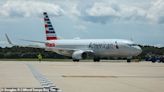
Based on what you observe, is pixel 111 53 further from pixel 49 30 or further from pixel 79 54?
pixel 49 30

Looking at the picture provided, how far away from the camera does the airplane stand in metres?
61.3

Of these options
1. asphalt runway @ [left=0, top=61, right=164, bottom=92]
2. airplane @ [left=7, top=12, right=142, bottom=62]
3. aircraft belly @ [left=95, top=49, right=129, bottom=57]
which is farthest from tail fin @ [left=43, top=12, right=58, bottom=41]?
asphalt runway @ [left=0, top=61, right=164, bottom=92]

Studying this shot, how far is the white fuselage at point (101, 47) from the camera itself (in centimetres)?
6112

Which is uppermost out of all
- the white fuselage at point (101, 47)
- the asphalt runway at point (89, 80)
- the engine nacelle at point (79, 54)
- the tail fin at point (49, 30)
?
the tail fin at point (49, 30)

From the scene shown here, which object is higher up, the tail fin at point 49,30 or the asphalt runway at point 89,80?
the tail fin at point 49,30

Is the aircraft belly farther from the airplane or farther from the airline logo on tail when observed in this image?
the airline logo on tail

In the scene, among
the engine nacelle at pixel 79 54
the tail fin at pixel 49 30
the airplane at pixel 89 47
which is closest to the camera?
the airplane at pixel 89 47

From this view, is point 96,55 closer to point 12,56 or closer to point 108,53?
point 108,53

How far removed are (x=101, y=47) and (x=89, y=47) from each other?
2552 mm

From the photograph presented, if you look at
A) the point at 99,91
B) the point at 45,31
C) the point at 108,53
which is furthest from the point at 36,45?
the point at 99,91

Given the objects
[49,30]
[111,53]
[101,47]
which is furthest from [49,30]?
[111,53]

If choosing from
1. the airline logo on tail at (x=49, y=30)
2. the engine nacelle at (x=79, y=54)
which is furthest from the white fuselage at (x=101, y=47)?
the airline logo on tail at (x=49, y=30)

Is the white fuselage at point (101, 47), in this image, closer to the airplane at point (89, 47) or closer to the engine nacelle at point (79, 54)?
the airplane at point (89, 47)

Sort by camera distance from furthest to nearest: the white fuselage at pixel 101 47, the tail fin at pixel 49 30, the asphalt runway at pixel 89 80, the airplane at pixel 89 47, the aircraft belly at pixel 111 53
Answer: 1. the tail fin at pixel 49 30
2. the aircraft belly at pixel 111 53
3. the airplane at pixel 89 47
4. the white fuselage at pixel 101 47
5. the asphalt runway at pixel 89 80
